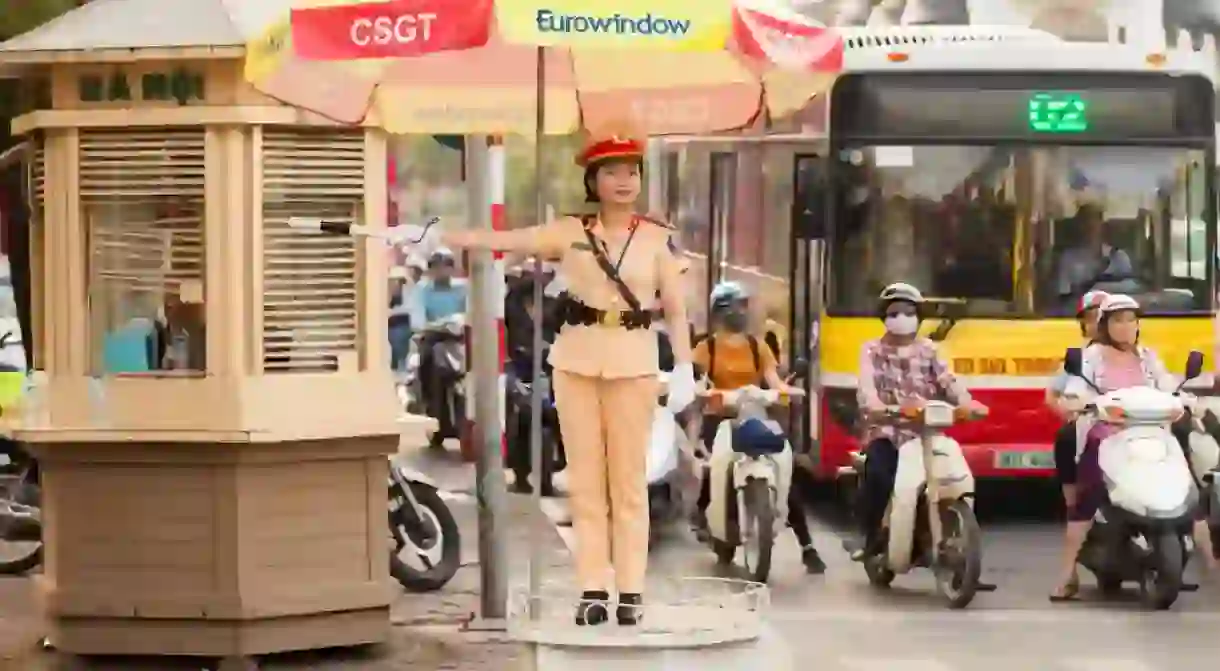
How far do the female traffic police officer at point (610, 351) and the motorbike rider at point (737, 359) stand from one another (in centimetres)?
451

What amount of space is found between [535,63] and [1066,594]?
162 inches

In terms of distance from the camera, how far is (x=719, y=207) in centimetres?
2030

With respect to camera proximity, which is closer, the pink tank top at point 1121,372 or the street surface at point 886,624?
the street surface at point 886,624

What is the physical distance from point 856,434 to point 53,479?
23.0 feet

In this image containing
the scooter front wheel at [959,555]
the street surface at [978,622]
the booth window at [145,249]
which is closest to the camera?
the booth window at [145,249]

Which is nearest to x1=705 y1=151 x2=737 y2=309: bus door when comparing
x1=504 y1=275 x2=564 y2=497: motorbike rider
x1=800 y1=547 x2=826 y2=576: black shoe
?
x1=504 y1=275 x2=564 y2=497: motorbike rider

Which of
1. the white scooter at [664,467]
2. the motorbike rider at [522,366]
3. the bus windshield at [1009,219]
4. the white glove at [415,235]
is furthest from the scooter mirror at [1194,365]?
the white glove at [415,235]

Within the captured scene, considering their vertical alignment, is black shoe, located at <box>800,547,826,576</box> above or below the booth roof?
below

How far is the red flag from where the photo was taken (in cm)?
870

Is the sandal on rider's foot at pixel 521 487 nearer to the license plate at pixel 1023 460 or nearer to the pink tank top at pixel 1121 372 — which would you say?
the license plate at pixel 1023 460

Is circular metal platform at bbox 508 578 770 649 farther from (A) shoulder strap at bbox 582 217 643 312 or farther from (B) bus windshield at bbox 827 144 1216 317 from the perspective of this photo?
(B) bus windshield at bbox 827 144 1216 317

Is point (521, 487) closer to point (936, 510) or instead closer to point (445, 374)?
point (445, 374)

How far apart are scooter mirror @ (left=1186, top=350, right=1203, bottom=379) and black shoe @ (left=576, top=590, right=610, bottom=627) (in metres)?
5.19

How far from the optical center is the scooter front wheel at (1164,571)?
12297 millimetres
